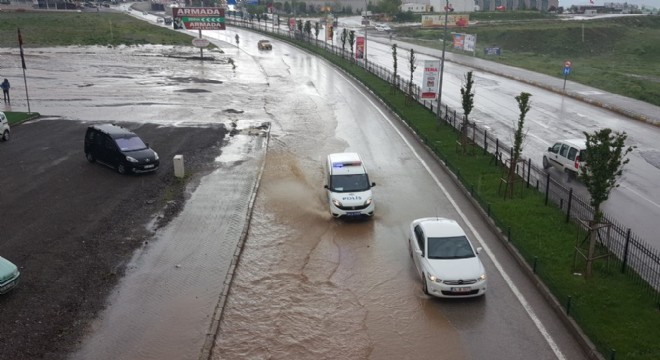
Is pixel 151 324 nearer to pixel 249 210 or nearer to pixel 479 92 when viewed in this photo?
pixel 249 210

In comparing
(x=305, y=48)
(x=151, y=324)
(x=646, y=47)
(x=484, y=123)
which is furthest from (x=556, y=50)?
(x=151, y=324)

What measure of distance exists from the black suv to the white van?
26.4 feet

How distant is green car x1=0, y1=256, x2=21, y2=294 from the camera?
13.6m

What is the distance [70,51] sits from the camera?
2931 inches

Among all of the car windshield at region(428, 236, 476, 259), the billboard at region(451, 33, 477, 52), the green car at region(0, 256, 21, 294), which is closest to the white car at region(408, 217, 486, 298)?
the car windshield at region(428, 236, 476, 259)

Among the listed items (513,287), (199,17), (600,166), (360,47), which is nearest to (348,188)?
(513,287)

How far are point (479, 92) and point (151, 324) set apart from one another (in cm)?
3996

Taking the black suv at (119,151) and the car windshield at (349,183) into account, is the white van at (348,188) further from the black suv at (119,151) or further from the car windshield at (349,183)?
the black suv at (119,151)

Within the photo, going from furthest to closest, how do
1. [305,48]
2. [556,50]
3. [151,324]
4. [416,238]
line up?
[556,50] → [305,48] → [416,238] → [151,324]

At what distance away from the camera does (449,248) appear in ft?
49.4

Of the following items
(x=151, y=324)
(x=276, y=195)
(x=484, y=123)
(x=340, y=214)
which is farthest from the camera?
(x=484, y=123)

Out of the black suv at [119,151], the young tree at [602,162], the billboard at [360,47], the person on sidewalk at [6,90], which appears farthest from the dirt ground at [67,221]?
the billboard at [360,47]

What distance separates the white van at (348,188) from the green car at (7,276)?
9.54 m

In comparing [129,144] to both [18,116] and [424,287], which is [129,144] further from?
[424,287]
